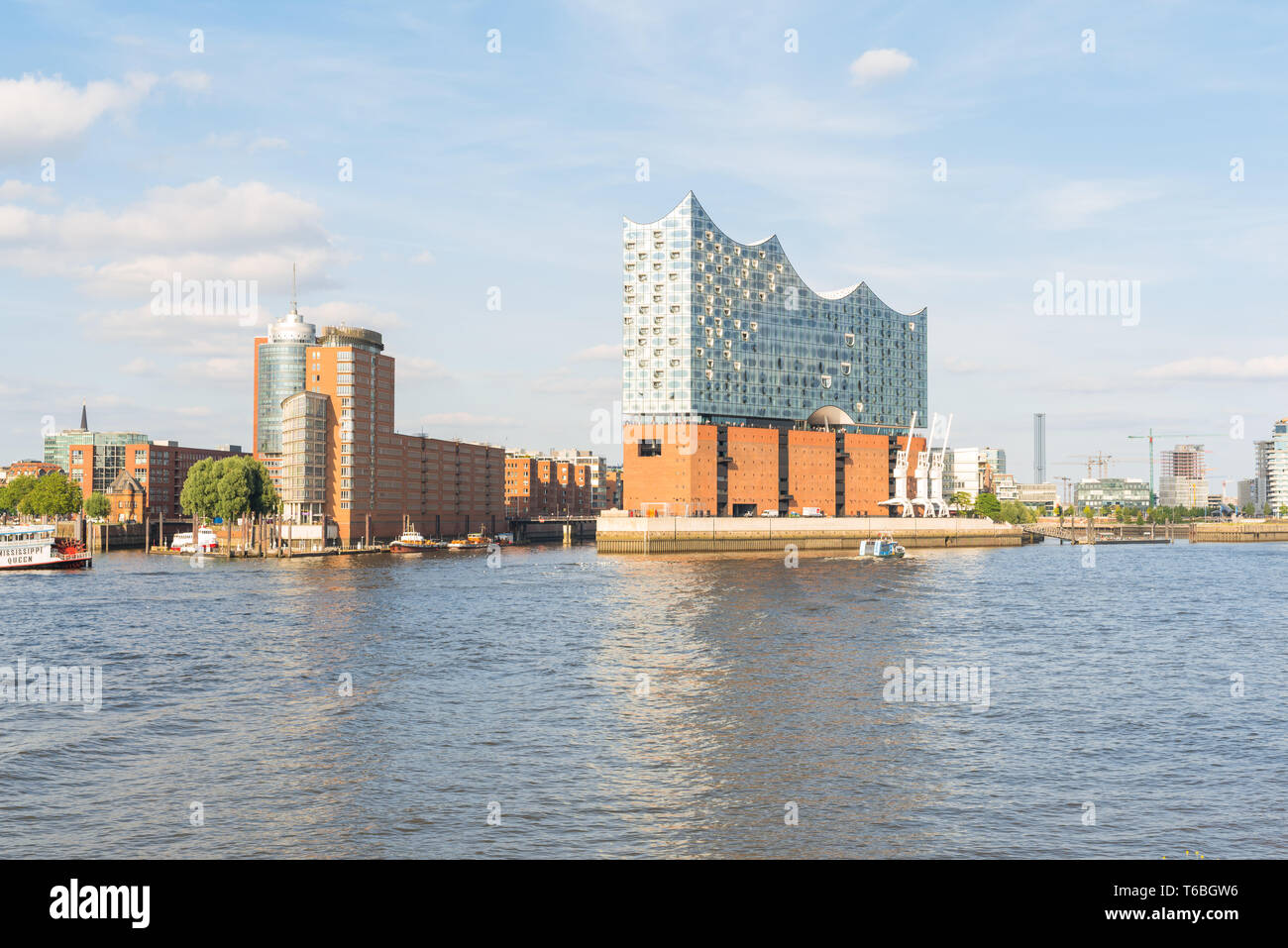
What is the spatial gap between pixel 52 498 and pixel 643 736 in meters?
174

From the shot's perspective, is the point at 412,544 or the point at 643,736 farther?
the point at 412,544

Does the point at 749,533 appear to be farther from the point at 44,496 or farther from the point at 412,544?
the point at 44,496

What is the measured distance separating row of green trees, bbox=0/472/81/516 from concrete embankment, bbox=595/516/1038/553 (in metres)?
91.8

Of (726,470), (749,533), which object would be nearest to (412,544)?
(726,470)

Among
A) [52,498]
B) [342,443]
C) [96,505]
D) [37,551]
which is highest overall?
[342,443]

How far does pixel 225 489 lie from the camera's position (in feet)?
470

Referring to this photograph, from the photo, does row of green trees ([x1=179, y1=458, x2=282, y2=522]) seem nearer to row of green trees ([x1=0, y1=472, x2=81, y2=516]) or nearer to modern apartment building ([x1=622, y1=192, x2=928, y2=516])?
row of green trees ([x1=0, y1=472, x2=81, y2=516])

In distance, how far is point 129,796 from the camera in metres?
24.1

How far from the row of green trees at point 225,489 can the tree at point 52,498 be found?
126 ft

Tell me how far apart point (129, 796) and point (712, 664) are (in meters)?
25.5

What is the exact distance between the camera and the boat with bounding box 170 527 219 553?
500ft

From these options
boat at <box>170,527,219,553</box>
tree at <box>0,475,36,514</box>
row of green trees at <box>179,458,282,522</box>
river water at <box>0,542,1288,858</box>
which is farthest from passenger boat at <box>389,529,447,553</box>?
river water at <box>0,542,1288,858</box>
